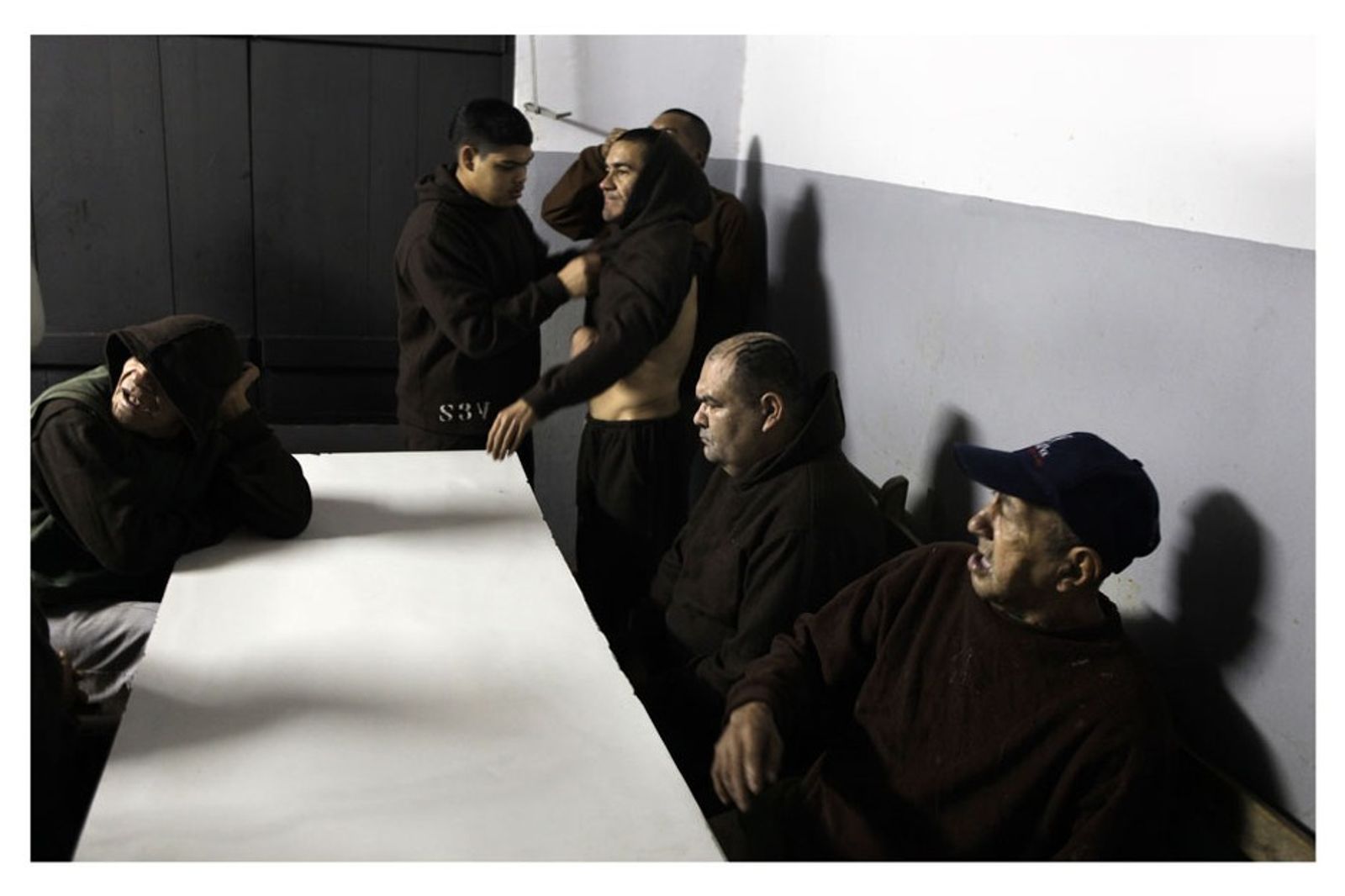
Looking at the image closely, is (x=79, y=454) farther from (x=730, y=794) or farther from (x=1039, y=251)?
(x=1039, y=251)

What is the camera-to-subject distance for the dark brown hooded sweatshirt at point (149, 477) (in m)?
1.44

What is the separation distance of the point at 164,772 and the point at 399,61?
2.18m

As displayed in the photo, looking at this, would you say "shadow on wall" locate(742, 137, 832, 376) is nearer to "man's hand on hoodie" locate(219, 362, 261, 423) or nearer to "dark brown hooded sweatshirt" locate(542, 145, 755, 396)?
"dark brown hooded sweatshirt" locate(542, 145, 755, 396)

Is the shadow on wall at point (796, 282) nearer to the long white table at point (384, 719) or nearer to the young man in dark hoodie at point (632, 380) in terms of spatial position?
the young man in dark hoodie at point (632, 380)

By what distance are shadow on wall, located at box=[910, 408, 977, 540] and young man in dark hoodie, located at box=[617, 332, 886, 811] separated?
143 mm

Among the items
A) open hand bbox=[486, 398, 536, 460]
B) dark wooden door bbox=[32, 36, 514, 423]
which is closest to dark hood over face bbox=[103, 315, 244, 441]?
open hand bbox=[486, 398, 536, 460]

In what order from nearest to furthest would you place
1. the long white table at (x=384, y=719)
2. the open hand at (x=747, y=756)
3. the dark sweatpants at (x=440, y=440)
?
the long white table at (x=384, y=719) → the open hand at (x=747, y=756) → the dark sweatpants at (x=440, y=440)

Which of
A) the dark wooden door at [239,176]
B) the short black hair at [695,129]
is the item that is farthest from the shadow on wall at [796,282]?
the dark wooden door at [239,176]

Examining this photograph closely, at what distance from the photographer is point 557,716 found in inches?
47.4

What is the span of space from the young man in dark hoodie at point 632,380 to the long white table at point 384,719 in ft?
1.83

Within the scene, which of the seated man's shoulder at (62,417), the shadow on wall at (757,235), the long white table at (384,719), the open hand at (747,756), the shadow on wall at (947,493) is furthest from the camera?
the shadow on wall at (757,235)

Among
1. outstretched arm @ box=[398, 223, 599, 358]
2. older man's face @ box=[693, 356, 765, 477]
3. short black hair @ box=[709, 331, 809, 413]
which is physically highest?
outstretched arm @ box=[398, 223, 599, 358]

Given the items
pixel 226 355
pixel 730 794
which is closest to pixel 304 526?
pixel 226 355

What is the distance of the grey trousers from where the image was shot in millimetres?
1560
